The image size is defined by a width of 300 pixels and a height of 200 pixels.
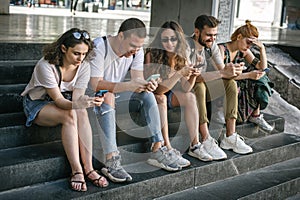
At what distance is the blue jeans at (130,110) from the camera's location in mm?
3662

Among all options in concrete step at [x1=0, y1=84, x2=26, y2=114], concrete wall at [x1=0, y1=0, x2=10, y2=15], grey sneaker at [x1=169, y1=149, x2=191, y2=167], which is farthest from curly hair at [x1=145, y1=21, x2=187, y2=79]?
concrete wall at [x1=0, y1=0, x2=10, y2=15]

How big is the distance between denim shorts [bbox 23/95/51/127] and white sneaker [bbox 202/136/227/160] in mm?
1574

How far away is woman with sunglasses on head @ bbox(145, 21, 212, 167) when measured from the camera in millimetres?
4117

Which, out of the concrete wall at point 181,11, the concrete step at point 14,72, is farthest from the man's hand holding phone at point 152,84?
the concrete wall at point 181,11

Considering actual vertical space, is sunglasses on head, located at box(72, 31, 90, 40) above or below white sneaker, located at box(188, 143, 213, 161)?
above

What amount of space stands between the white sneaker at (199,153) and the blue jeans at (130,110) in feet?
1.51

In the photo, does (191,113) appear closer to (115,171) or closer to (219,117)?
(219,117)

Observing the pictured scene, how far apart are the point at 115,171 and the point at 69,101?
0.65 meters

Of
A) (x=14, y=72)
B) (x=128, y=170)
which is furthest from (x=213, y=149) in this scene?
(x=14, y=72)

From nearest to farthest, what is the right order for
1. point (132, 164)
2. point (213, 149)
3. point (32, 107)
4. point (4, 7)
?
1. point (32, 107)
2. point (132, 164)
3. point (213, 149)
4. point (4, 7)

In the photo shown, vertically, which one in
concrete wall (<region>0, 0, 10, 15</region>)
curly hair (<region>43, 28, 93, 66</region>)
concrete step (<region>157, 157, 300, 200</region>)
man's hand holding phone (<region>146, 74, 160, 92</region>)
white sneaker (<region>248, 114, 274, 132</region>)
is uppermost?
concrete wall (<region>0, 0, 10, 15</region>)

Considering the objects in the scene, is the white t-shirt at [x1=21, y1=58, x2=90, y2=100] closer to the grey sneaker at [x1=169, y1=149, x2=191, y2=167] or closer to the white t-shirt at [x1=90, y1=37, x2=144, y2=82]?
the white t-shirt at [x1=90, y1=37, x2=144, y2=82]

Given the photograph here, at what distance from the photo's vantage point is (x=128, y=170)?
12.8ft

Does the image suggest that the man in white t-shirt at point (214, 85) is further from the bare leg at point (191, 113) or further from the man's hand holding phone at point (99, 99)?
the man's hand holding phone at point (99, 99)
